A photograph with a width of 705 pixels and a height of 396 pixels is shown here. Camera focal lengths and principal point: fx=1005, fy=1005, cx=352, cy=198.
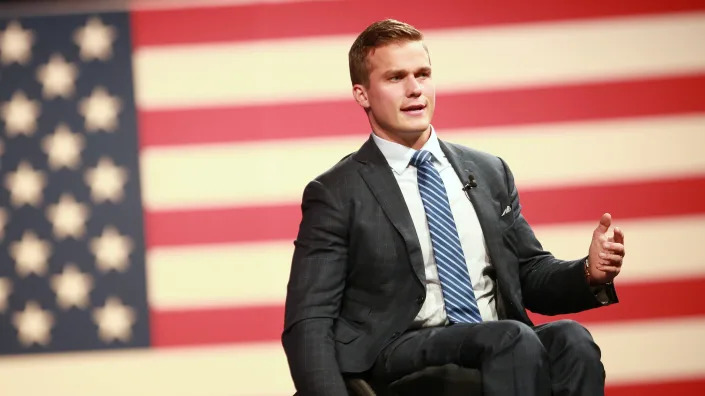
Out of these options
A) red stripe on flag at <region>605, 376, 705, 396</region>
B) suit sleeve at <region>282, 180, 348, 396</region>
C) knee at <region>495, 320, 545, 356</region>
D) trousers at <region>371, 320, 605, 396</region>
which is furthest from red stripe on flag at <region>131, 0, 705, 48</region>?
knee at <region>495, 320, 545, 356</region>

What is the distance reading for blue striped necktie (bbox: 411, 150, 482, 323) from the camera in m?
2.07

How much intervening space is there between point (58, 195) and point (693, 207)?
222 cm

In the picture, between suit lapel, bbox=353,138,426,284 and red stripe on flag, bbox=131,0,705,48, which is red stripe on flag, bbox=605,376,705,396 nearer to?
red stripe on flag, bbox=131,0,705,48

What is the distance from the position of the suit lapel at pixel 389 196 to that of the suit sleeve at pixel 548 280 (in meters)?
0.25

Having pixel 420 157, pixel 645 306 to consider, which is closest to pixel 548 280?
pixel 420 157

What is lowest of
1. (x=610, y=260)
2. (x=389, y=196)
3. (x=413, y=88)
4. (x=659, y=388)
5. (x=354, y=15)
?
(x=659, y=388)

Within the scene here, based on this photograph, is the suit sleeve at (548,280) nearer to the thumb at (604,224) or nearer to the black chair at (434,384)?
the thumb at (604,224)

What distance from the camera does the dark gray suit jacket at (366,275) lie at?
205cm

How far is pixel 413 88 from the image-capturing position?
2168 mm

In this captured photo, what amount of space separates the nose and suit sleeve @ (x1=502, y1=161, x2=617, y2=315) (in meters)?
0.30

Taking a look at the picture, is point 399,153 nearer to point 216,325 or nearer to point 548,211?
point 548,211

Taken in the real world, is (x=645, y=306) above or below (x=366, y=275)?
below

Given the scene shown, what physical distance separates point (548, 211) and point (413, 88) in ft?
4.81

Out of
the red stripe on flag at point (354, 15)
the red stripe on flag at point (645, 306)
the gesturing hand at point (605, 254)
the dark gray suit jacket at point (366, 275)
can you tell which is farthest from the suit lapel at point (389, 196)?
the red stripe on flag at point (645, 306)
